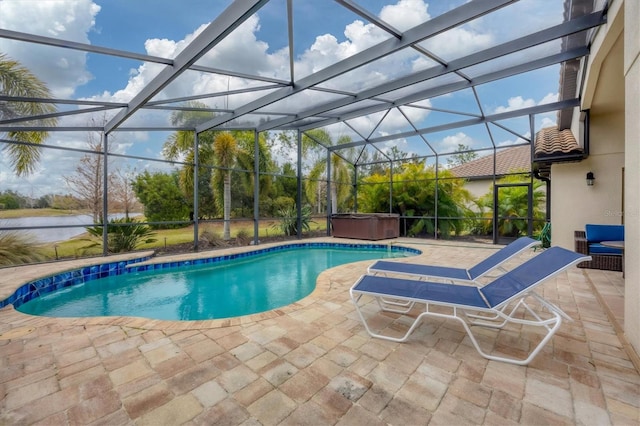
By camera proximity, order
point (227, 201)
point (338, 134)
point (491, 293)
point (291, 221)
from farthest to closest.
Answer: point (291, 221), point (338, 134), point (227, 201), point (491, 293)

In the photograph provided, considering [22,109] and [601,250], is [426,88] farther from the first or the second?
[22,109]

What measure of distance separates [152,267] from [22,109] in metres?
4.20

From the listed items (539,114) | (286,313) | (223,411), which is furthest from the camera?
(539,114)

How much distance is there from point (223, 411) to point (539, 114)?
10.9m

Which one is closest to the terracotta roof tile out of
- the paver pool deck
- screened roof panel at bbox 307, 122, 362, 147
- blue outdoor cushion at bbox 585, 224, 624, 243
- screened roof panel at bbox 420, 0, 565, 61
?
blue outdoor cushion at bbox 585, 224, 624, 243

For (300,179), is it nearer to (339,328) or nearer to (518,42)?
(518,42)

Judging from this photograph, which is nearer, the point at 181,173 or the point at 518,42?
the point at 518,42

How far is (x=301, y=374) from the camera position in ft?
7.27

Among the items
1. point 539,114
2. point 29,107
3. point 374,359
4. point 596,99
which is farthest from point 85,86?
point 539,114

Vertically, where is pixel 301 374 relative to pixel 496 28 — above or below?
below

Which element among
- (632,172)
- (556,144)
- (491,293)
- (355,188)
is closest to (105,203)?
(491,293)

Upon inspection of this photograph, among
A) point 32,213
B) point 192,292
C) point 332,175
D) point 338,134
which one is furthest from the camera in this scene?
point 332,175

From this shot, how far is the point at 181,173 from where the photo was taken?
32.2ft

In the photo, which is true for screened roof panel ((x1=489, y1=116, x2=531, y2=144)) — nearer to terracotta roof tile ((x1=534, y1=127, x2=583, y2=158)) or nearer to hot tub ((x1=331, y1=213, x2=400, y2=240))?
terracotta roof tile ((x1=534, y1=127, x2=583, y2=158))
